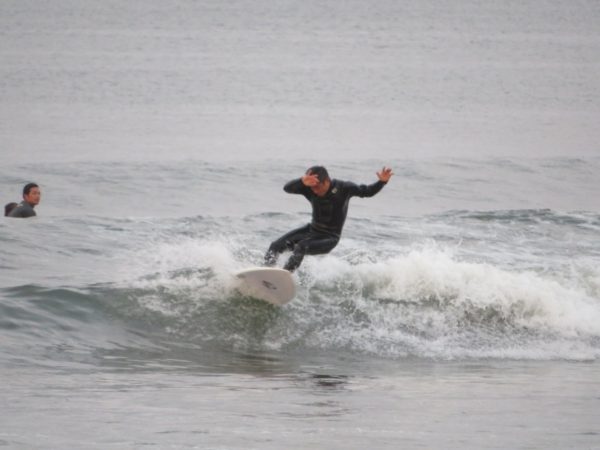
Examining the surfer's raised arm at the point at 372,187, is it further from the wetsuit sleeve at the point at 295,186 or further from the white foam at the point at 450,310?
the white foam at the point at 450,310

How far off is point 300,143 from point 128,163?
391 inches

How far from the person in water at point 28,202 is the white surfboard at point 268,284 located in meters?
5.59

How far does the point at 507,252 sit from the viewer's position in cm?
1962

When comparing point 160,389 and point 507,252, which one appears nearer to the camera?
point 160,389

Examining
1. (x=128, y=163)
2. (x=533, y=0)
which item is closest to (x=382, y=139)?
(x=128, y=163)

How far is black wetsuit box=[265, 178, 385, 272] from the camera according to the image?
12.6m

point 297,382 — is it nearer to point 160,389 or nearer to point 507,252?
point 160,389

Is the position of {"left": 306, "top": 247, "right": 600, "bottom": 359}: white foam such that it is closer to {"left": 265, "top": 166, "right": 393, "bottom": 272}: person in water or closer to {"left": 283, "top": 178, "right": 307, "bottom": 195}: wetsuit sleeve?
{"left": 265, "top": 166, "right": 393, "bottom": 272}: person in water

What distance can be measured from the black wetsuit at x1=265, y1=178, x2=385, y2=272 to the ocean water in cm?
82

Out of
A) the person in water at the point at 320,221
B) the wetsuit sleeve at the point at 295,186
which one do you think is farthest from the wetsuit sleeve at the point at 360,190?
the wetsuit sleeve at the point at 295,186

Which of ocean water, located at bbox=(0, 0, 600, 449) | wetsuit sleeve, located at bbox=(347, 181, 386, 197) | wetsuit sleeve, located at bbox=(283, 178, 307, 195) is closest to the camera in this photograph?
ocean water, located at bbox=(0, 0, 600, 449)

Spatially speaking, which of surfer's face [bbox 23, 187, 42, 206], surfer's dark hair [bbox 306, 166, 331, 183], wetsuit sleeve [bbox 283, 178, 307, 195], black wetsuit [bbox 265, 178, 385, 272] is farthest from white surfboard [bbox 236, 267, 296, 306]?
surfer's face [bbox 23, 187, 42, 206]

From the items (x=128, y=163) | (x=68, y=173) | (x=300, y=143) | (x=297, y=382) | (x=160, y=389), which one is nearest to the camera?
(x=160, y=389)

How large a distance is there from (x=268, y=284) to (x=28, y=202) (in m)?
6.39
